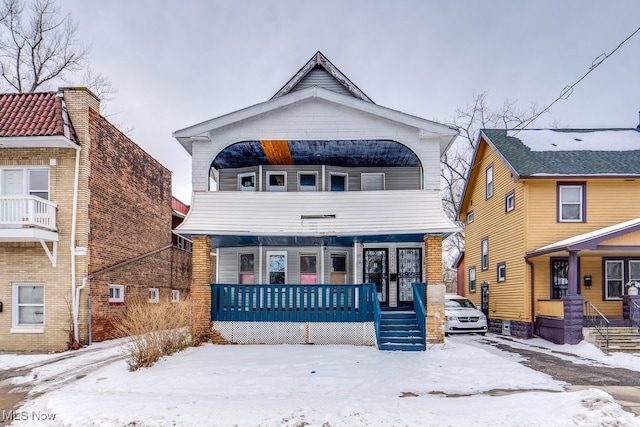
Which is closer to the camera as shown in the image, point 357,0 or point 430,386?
point 430,386

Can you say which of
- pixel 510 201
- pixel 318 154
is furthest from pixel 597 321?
pixel 318 154

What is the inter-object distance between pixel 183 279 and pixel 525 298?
50.6 ft

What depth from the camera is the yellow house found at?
47.8ft

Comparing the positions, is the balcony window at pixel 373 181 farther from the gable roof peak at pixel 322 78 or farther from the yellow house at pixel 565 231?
the yellow house at pixel 565 231

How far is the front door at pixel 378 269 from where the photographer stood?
15.3 metres

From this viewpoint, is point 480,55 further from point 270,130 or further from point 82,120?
point 82,120

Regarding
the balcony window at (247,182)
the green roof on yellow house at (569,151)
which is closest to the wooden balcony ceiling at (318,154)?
the balcony window at (247,182)

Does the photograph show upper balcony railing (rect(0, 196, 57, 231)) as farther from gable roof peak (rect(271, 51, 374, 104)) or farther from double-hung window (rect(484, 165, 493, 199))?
double-hung window (rect(484, 165, 493, 199))

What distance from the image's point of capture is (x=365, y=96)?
1800 cm

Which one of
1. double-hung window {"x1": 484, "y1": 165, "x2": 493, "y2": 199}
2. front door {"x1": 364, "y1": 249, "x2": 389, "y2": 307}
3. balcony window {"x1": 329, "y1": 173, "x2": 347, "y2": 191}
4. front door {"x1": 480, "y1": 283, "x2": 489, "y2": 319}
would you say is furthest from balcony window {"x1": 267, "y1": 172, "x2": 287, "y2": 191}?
front door {"x1": 480, "y1": 283, "x2": 489, "y2": 319}

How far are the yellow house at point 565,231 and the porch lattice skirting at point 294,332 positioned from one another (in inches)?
266

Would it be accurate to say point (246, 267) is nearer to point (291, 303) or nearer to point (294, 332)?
point (291, 303)

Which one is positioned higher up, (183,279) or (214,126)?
(214,126)

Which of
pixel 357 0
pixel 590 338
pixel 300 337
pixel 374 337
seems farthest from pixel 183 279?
pixel 590 338
